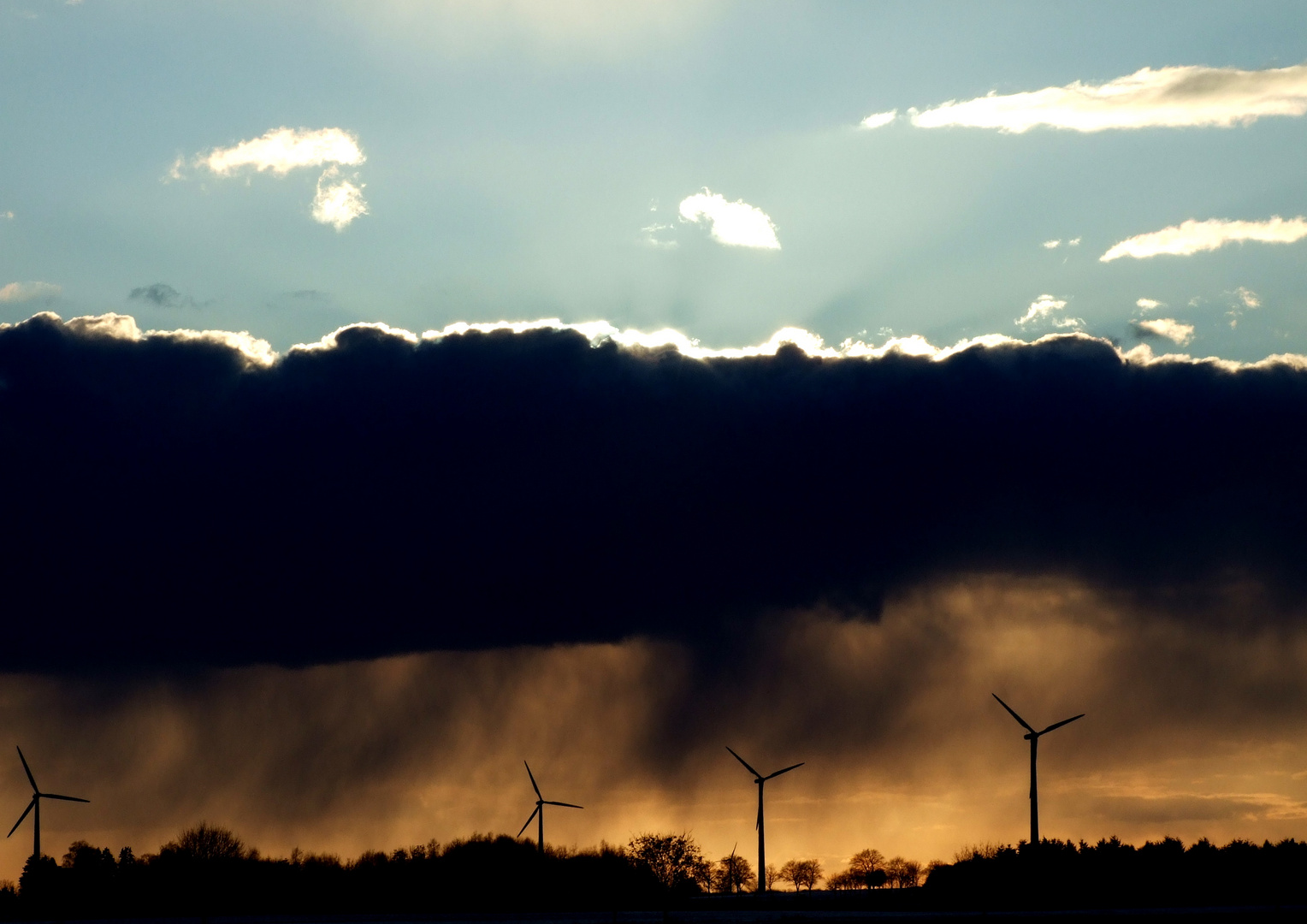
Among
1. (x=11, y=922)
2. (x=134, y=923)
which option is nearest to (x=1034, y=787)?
(x=134, y=923)

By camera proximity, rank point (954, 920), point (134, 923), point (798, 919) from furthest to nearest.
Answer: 1. point (134, 923)
2. point (798, 919)
3. point (954, 920)

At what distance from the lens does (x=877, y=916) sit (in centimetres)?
16288

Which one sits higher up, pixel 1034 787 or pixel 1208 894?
pixel 1034 787

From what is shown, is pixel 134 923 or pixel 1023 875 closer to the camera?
pixel 134 923

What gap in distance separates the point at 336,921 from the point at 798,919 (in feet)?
201

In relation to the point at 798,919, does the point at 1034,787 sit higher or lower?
higher

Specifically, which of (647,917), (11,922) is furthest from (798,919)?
(11,922)

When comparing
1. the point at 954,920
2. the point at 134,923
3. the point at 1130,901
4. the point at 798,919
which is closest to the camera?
the point at 954,920

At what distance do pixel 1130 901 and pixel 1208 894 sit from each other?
46.7ft

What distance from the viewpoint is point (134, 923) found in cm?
17238

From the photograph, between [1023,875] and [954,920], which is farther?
[1023,875]

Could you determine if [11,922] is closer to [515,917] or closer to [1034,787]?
[515,917]

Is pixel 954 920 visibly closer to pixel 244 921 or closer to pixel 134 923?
pixel 244 921

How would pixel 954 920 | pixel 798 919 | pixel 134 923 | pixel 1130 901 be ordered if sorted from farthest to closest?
pixel 1130 901
pixel 134 923
pixel 798 919
pixel 954 920
